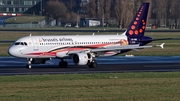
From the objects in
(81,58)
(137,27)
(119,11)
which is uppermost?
(119,11)

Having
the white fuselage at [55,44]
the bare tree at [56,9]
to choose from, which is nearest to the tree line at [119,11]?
the bare tree at [56,9]

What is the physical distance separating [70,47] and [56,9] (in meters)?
141

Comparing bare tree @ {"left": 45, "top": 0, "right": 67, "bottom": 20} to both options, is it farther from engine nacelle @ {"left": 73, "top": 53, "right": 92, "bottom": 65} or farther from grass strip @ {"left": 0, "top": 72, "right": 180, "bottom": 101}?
grass strip @ {"left": 0, "top": 72, "right": 180, "bottom": 101}

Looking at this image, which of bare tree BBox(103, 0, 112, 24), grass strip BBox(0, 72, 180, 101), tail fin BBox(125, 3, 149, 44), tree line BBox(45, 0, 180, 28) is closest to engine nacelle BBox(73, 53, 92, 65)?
grass strip BBox(0, 72, 180, 101)

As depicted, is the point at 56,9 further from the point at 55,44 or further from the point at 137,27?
the point at 55,44

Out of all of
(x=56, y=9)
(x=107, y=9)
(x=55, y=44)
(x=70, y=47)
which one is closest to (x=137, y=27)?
(x=70, y=47)

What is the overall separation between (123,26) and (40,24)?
117 feet

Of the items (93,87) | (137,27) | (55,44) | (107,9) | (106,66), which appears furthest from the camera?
(107,9)

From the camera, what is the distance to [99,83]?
1305 inches

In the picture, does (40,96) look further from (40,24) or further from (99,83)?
(40,24)

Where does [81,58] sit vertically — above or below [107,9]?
below

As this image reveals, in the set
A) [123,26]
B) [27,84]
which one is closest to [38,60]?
[27,84]

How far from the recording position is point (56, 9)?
186 m

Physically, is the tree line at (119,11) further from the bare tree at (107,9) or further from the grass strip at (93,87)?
the grass strip at (93,87)
